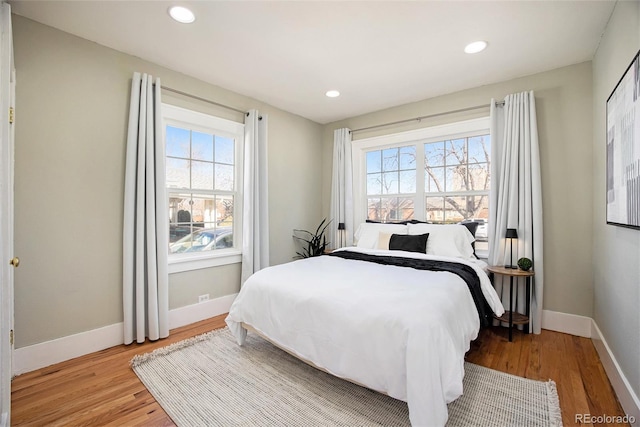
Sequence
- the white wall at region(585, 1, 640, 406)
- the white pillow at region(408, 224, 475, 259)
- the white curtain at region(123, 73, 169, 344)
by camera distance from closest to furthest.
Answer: the white wall at region(585, 1, 640, 406), the white curtain at region(123, 73, 169, 344), the white pillow at region(408, 224, 475, 259)

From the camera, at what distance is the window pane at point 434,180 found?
147 inches

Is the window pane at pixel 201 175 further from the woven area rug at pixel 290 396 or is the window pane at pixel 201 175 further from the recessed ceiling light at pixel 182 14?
the woven area rug at pixel 290 396

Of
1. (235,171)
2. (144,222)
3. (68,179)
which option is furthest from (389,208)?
(68,179)

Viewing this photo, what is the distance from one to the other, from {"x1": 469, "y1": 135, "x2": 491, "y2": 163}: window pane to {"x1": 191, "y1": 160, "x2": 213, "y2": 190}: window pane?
124 inches

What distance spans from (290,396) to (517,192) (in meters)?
2.85

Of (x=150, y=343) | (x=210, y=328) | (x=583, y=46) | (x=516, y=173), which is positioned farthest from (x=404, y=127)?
(x=150, y=343)

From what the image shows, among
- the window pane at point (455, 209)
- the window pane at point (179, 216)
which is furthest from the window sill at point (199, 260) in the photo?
the window pane at point (455, 209)

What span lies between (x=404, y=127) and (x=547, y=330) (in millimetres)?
2780

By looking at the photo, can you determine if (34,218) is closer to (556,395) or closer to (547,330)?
(556,395)

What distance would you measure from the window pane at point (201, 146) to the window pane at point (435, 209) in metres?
2.80

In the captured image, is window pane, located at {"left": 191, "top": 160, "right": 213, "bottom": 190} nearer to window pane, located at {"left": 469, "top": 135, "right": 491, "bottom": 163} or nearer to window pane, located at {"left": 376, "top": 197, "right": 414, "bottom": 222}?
window pane, located at {"left": 376, "top": 197, "right": 414, "bottom": 222}

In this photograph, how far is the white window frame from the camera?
3041 millimetres

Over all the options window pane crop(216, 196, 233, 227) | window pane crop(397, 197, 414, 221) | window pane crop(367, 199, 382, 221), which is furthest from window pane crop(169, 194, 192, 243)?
window pane crop(397, 197, 414, 221)

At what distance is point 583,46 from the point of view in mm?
2508
